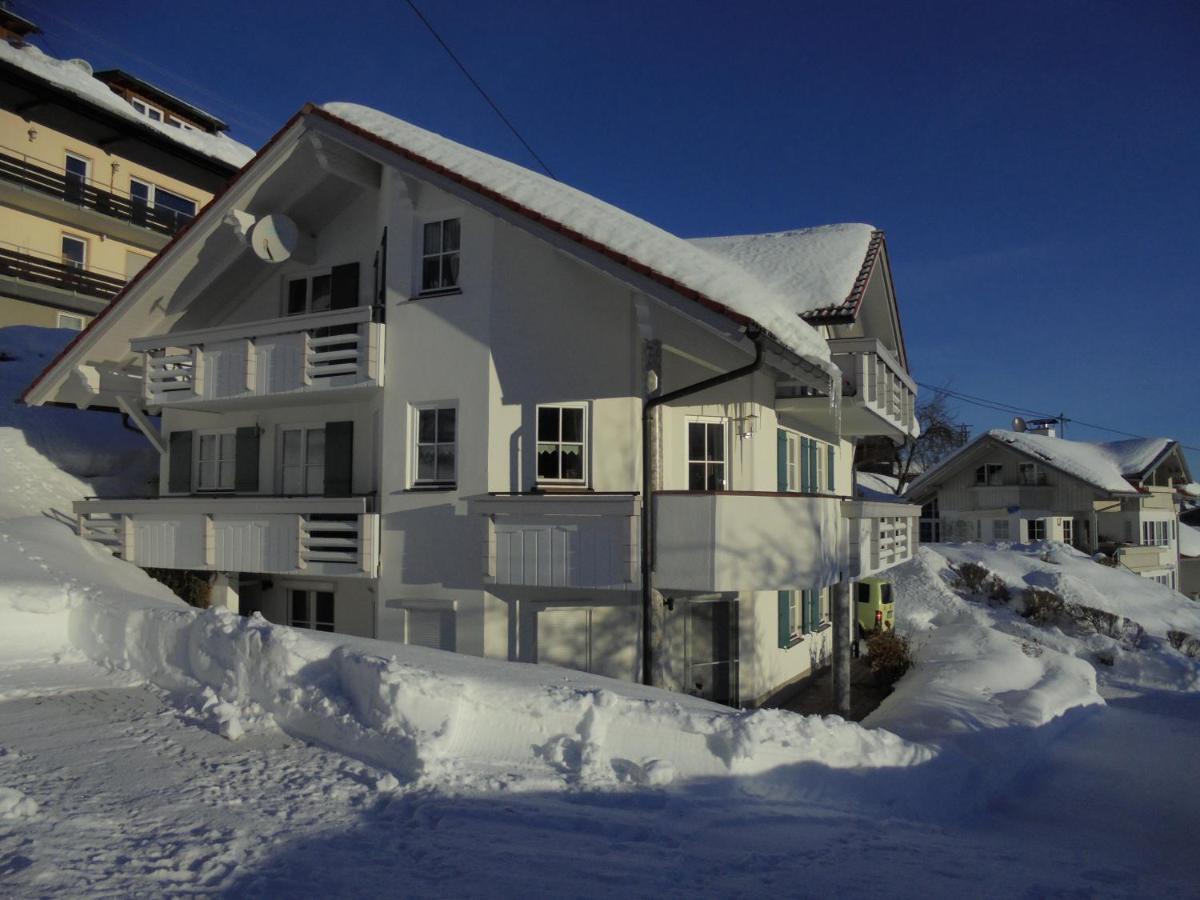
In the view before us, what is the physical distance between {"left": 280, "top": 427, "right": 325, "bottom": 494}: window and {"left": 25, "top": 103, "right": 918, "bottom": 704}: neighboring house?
0.13 ft

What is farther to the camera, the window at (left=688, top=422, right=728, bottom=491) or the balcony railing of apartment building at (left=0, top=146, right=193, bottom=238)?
the balcony railing of apartment building at (left=0, top=146, right=193, bottom=238)

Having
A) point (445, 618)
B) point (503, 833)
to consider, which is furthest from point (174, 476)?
point (503, 833)

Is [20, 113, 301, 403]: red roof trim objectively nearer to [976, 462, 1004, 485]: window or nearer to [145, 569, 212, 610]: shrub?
[145, 569, 212, 610]: shrub

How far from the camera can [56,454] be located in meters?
19.7

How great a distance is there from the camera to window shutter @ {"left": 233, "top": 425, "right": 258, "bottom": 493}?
50.6 feet

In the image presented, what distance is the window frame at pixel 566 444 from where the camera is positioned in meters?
12.2

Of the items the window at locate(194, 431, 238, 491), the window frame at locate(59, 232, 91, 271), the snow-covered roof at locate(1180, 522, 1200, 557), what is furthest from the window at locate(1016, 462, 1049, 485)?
the window frame at locate(59, 232, 91, 271)

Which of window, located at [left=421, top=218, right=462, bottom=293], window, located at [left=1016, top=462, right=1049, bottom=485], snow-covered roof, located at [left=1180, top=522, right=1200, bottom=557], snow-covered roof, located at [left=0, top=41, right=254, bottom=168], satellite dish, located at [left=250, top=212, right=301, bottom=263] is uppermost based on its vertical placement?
snow-covered roof, located at [left=0, top=41, right=254, bottom=168]

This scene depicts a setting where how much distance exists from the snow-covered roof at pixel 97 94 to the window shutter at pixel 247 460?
1794 centimetres

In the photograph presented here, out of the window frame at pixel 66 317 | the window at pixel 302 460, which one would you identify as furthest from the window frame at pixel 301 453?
the window frame at pixel 66 317

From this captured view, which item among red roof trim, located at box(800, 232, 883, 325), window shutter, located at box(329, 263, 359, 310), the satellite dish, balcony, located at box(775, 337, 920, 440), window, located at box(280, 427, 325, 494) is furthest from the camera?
window, located at box(280, 427, 325, 494)

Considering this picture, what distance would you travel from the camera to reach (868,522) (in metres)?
13.3

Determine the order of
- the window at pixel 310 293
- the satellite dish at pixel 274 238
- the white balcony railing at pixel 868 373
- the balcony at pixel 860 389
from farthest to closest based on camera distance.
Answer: the window at pixel 310 293 → the satellite dish at pixel 274 238 → the white balcony railing at pixel 868 373 → the balcony at pixel 860 389

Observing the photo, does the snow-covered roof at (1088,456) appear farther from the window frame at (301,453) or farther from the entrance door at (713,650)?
the window frame at (301,453)
